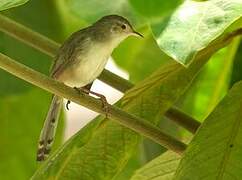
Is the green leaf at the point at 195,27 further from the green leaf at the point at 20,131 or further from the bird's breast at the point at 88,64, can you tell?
the green leaf at the point at 20,131

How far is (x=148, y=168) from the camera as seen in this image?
1409 mm

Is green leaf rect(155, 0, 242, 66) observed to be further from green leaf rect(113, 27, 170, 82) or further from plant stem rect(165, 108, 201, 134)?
green leaf rect(113, 27, 170, 82)

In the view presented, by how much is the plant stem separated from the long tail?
1.04 feet

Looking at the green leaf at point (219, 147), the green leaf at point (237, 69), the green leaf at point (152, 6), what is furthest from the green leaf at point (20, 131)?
the green leaf at point (152, 6)

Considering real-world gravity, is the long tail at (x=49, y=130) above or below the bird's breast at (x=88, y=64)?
below

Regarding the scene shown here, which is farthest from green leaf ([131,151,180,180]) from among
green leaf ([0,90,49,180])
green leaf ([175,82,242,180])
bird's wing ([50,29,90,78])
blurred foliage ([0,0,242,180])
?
green leaf ([0,90,49,180])

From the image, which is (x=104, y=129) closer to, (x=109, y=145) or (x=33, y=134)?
(x=109, y=145)

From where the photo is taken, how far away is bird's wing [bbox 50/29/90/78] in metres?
1.60

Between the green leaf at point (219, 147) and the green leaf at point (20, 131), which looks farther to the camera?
the green leaf at point (20, 131)

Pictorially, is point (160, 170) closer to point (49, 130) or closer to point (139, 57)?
point (49, 130)

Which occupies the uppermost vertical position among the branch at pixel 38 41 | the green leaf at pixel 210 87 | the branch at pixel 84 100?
the green leaf at pixel 210 87

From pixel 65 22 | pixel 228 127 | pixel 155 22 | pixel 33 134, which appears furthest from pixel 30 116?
pixel 155 22

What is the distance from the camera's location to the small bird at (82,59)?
1613 millimetres

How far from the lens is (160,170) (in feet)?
4.59
